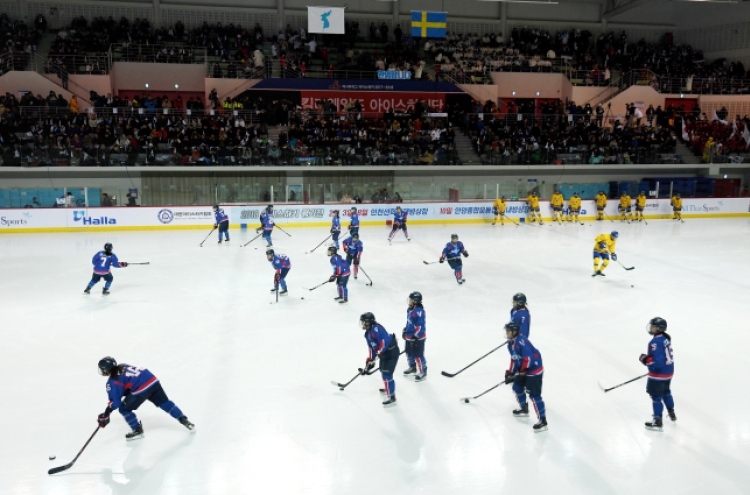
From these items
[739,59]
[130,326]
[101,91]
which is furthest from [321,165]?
[739,59]

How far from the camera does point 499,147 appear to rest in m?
23.3

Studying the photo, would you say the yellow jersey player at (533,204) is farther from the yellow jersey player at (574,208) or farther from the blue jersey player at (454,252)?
the blue jersey player at (454,252)

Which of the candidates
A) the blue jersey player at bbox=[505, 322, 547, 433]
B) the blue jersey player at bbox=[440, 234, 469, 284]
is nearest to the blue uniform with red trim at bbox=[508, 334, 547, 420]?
the blue jersey player at bbox=[505, 322, 547, 433]

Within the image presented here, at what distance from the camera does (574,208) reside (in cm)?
2089

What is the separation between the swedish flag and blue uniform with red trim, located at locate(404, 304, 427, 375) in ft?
58.2

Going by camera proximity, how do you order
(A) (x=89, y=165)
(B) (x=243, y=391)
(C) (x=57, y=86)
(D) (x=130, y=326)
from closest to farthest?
(B) (x=243, y=391), (D) (x=130, y=326), (A) (x=89, y=165), (C) (x=57, y=86)

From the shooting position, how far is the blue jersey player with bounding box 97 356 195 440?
5273 mm

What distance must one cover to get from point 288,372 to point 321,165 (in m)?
14.7

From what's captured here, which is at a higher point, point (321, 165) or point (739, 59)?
point (739, 59)

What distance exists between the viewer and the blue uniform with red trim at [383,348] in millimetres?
6148

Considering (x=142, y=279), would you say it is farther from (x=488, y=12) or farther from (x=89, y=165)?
(x=488, y=12)

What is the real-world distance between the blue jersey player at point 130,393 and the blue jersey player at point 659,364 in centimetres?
462

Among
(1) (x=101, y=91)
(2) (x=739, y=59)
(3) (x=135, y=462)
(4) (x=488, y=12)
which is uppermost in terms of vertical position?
(4) (x=488, y=12)

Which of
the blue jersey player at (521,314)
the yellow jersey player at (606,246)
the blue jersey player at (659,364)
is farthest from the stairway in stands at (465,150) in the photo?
the blue jersey player at (659,364)
